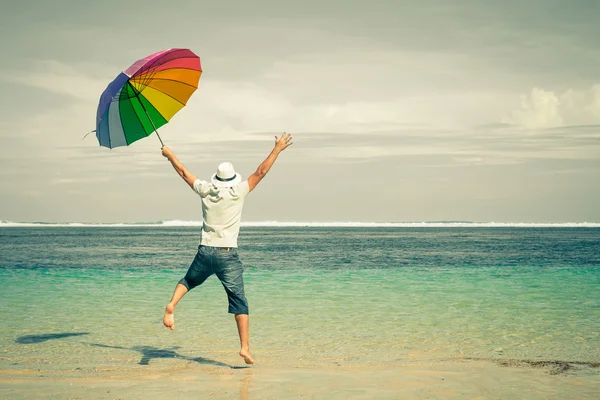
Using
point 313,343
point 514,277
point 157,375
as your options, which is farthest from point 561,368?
point 514,277

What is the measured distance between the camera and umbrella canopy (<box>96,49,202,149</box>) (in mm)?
7047

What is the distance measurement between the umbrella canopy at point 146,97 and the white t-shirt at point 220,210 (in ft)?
4.56

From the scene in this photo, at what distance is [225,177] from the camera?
6.31 metres

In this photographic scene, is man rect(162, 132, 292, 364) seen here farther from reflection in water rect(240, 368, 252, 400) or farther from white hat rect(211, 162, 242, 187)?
reflection in water rect(240, 368, 252, 400)

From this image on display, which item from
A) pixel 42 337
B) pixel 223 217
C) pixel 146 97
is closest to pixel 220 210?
pixel 223 217

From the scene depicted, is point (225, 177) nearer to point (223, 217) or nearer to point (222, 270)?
point (223, 217)

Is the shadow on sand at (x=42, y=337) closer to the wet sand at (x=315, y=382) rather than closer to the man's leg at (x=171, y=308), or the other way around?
the wet sand at (x=315, y=382)

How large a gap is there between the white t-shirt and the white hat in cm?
5

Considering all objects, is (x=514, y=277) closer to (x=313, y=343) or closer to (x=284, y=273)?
(x=284, y=273)

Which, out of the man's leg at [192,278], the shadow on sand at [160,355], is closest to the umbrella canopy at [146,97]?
the man's leg at [192,278]

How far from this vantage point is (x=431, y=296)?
14695 mm

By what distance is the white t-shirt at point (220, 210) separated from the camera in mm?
6230

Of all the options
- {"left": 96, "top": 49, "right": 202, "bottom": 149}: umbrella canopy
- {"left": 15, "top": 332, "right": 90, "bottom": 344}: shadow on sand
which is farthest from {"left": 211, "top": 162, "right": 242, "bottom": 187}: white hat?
{"left": 15, "top": 332, "right": 90, "bottom": 344}: shadow on sand

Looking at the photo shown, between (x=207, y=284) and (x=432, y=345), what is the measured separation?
9.67 meters
